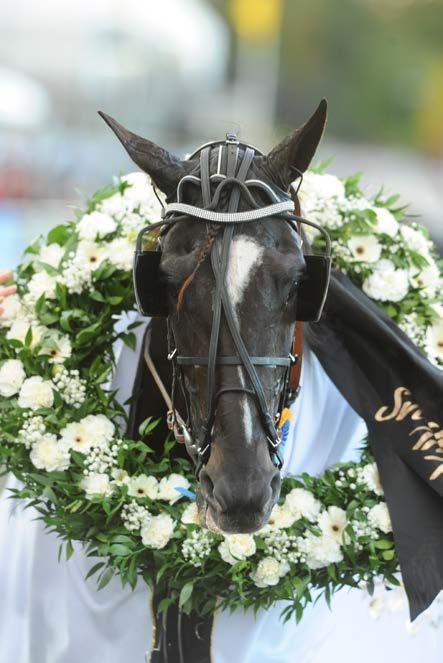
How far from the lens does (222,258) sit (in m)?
2.44

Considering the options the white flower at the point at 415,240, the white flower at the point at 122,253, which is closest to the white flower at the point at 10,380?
the white flower at the point at 122,253

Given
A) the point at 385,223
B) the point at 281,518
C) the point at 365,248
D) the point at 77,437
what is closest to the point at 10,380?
the point at 77,437

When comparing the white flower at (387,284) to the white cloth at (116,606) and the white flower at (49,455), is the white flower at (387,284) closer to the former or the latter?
the white cloth at (116,606)

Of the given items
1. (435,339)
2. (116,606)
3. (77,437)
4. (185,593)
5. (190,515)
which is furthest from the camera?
(435,339)

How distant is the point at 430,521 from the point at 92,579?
1.35m

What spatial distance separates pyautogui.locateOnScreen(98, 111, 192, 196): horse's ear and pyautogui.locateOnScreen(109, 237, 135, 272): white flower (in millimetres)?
735

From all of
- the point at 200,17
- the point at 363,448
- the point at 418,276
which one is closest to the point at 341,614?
the point at 363,448

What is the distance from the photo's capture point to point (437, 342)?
3.59m

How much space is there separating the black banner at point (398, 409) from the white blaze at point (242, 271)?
87cm

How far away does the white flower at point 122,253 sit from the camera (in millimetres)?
3502

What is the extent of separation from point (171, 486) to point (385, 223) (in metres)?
1.45

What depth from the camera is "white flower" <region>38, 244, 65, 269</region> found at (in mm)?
3615

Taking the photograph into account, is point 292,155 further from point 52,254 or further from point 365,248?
point 52,254

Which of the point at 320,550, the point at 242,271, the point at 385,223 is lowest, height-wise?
the point at 320,550
